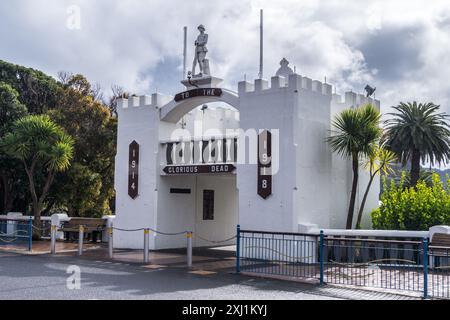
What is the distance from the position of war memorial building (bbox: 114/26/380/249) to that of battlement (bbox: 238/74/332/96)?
32mm

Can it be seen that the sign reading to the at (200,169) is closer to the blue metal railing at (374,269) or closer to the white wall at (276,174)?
the white wall at (276,174)

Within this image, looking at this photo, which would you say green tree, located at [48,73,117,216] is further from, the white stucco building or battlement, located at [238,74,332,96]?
battlement, located at [238,74,332,96]

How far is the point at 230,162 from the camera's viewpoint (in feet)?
61.8

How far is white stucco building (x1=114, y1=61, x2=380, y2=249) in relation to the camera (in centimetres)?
1741

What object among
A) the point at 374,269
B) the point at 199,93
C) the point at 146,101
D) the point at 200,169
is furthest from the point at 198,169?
the point at 374,269

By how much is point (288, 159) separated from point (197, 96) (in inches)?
167

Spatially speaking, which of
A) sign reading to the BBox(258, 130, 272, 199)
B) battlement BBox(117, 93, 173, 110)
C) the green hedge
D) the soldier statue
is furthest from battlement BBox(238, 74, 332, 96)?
the green hedge

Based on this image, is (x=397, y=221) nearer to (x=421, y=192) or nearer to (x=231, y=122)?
(x=421, y=192)

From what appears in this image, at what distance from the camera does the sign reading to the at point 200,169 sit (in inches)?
740

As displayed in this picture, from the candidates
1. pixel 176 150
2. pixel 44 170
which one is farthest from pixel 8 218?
pixel 176 150

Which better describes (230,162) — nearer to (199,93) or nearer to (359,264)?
(199,93)

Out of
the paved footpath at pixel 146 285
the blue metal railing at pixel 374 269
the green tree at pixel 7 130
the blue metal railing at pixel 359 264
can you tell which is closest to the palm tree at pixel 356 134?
the blue metal railing at pixel 374 269

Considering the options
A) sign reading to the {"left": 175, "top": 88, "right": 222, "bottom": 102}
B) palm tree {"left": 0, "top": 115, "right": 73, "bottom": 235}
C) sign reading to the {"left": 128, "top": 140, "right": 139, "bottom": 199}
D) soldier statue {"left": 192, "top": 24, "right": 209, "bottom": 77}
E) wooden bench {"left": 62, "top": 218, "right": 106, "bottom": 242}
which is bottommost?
wooden bench {"left": 62, "top": 218, "right": 106, "bottom": 242}

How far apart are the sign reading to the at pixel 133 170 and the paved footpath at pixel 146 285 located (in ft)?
18.4
